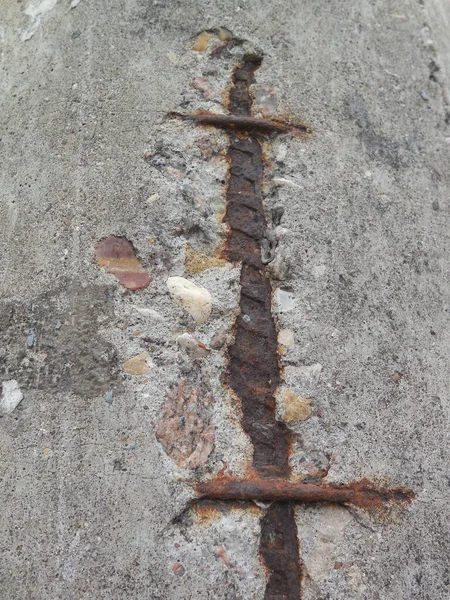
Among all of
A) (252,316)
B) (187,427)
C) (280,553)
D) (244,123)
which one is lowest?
(280,553)

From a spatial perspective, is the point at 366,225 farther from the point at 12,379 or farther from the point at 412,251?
the point at 12,379

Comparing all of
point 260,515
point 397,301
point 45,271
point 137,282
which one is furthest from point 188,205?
Answer: point 260,515

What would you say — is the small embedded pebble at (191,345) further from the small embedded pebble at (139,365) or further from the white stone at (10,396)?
the white stone at (10,396)

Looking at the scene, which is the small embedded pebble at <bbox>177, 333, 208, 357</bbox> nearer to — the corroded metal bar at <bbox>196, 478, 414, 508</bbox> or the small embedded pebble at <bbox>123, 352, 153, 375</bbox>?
the small embedded pebble at <bbox>123, 352, 153, 375</bbox>

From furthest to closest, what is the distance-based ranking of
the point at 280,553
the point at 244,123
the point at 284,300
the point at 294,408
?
1. the point at 244,123
2. the point at 284,300
3. the point at 294,408
4. the point at 280,553

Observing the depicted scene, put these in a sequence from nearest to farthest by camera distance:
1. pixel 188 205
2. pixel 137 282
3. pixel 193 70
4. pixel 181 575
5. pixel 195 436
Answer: pixel 181 575, pixel 195 436, pixel 137 282, pixel 188 205, pixel 193 70

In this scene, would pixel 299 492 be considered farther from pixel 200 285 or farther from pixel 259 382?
pixel 200 285

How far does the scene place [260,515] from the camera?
1371mm

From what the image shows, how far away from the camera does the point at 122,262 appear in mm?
1534

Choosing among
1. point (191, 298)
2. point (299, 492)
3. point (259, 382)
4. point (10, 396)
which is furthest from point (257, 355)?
point (10, 396)

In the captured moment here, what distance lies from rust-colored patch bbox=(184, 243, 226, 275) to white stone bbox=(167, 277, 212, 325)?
0.05 metres

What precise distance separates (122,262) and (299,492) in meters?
0.64

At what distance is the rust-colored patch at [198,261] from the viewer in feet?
5.14

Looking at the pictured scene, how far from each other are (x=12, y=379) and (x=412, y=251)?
102 centimetres
